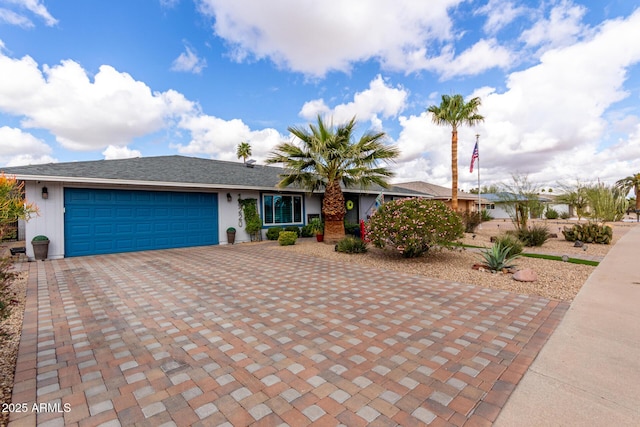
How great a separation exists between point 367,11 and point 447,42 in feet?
15.0

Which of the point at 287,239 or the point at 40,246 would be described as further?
the point at 287,239

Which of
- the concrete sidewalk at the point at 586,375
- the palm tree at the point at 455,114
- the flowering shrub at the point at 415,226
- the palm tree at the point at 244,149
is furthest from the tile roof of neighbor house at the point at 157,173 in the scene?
the palm tree at the point at 244,149

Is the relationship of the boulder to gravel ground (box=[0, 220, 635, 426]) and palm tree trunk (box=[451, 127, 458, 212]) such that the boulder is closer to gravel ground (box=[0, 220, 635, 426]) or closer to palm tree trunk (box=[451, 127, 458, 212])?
gravel ground (box=[0, 220, 635, 426])

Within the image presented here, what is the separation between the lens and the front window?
13.6m

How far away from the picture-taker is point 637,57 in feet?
25.9

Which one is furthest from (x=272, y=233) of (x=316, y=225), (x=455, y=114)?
(x=455, y=114)

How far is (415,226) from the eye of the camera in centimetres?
738

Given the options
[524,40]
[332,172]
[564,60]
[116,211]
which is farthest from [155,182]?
[564,60]

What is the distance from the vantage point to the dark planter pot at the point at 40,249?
8438 mm

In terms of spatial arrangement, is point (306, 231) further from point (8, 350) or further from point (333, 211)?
point (8, 350)

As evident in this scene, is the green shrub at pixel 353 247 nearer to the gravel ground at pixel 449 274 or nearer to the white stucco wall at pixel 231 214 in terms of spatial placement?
the gravel ground at pixel 449 274

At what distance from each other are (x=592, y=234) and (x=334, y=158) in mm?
10978

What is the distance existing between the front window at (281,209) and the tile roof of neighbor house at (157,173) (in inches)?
29.7

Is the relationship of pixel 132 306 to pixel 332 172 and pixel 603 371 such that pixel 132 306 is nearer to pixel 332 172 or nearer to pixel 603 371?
pixel 603 371
